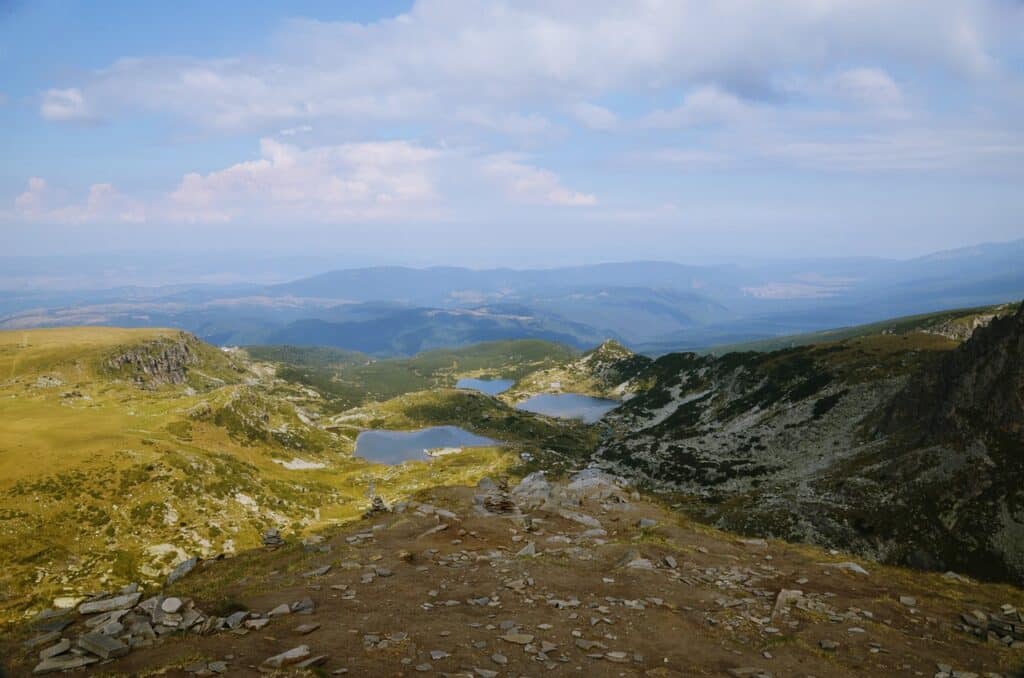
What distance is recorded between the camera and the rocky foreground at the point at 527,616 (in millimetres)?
18891

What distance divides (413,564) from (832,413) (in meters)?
103

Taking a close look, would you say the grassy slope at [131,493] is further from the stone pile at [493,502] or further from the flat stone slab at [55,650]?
the flat stone slab at [55,650]

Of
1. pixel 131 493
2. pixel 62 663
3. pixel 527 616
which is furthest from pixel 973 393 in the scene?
pixel 131 493

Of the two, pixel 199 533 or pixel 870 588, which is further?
pixel 199 533

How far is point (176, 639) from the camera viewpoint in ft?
66.4

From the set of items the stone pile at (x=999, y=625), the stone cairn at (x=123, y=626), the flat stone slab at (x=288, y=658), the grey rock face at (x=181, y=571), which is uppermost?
the flat stone slab at (x=288, y=658)

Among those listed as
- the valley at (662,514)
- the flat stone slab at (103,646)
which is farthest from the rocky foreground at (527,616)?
the valley at (662,514)

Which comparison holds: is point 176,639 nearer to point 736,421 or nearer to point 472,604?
point 472,604

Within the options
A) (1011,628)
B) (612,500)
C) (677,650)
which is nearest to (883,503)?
(612,500)

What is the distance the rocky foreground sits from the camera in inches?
744

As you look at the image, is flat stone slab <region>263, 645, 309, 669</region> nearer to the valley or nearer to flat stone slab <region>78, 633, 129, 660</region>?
the valley

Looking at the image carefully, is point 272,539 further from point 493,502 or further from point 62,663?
point 62,663

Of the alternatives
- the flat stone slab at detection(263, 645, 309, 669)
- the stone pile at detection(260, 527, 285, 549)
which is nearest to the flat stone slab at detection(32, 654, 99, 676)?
the flat stone slab at detection(263, 645, 309, 669)

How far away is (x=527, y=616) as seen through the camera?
918 inches
